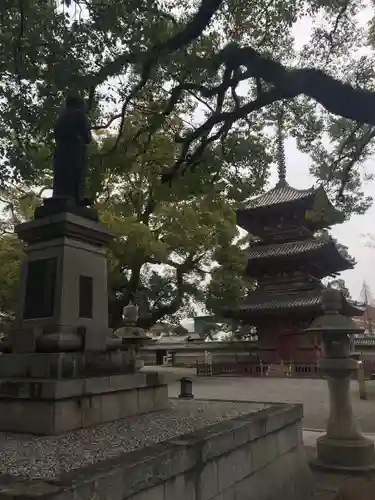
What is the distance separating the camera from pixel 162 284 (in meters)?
23.7

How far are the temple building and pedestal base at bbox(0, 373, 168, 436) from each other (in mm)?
19891

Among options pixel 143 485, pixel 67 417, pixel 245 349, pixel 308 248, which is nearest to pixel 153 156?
pixel 67 417

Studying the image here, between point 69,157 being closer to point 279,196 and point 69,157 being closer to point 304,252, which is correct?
point 304,252

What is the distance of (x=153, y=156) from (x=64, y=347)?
992 cm

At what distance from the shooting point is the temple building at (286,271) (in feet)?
81.5

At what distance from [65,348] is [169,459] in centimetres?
211

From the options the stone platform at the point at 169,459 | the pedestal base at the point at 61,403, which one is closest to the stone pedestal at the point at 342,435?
the stone platform at the point at 169,459

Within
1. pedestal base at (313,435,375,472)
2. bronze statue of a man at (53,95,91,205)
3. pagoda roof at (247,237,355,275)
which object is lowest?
pedestal base at (313,435,375,472)

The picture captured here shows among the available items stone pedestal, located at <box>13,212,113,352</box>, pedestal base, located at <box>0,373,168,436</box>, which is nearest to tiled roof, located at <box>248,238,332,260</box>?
stone pedestal, located at <box>13,212,113,352</box>

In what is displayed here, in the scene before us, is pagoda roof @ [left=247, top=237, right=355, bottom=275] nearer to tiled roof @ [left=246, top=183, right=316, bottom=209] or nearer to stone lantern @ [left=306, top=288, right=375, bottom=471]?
tiled roof @ [left=246, top=183, right=316, bottom=209]

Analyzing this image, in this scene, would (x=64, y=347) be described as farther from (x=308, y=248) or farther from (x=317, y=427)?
(x=308, y=248)

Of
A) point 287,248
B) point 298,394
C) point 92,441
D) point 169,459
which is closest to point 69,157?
point 92,441

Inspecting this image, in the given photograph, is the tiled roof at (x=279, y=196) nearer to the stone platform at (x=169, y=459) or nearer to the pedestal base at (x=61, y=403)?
the stone platform at (x=169, y=459)

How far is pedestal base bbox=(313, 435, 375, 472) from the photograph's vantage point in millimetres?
6434
